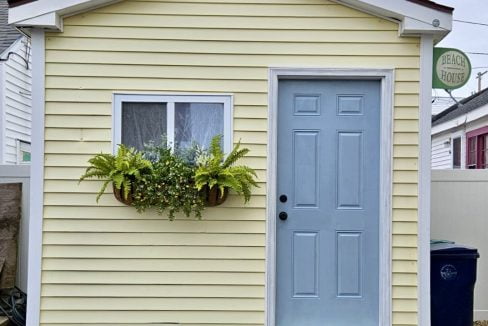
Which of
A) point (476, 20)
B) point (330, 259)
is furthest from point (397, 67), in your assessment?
point (476, 20)

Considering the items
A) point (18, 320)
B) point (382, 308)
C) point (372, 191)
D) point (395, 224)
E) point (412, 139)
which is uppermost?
point (412, 139)

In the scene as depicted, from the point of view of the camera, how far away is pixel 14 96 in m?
7.42

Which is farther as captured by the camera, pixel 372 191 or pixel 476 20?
pixel 476 20

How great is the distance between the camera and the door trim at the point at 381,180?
360cm

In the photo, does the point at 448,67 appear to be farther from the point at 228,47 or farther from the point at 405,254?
the point at 228,47

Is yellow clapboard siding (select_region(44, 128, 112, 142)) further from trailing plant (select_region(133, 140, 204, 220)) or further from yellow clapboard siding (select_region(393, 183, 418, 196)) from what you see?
yellow clapboard siding (select_region(393, 183, 418, 196))

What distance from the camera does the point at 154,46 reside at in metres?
3.63

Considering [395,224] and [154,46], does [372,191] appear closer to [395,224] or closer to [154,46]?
[395,224]

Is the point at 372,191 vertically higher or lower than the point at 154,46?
lower

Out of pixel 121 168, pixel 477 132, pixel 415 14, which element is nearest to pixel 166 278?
pixel 121 168

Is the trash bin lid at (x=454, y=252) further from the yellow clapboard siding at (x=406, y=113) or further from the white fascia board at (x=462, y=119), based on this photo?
the white fascia board at (x=462, y=119)

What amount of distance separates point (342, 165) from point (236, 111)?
1.01 m

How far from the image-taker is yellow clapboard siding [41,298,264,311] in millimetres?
3611

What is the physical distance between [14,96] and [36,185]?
4.66 metres
